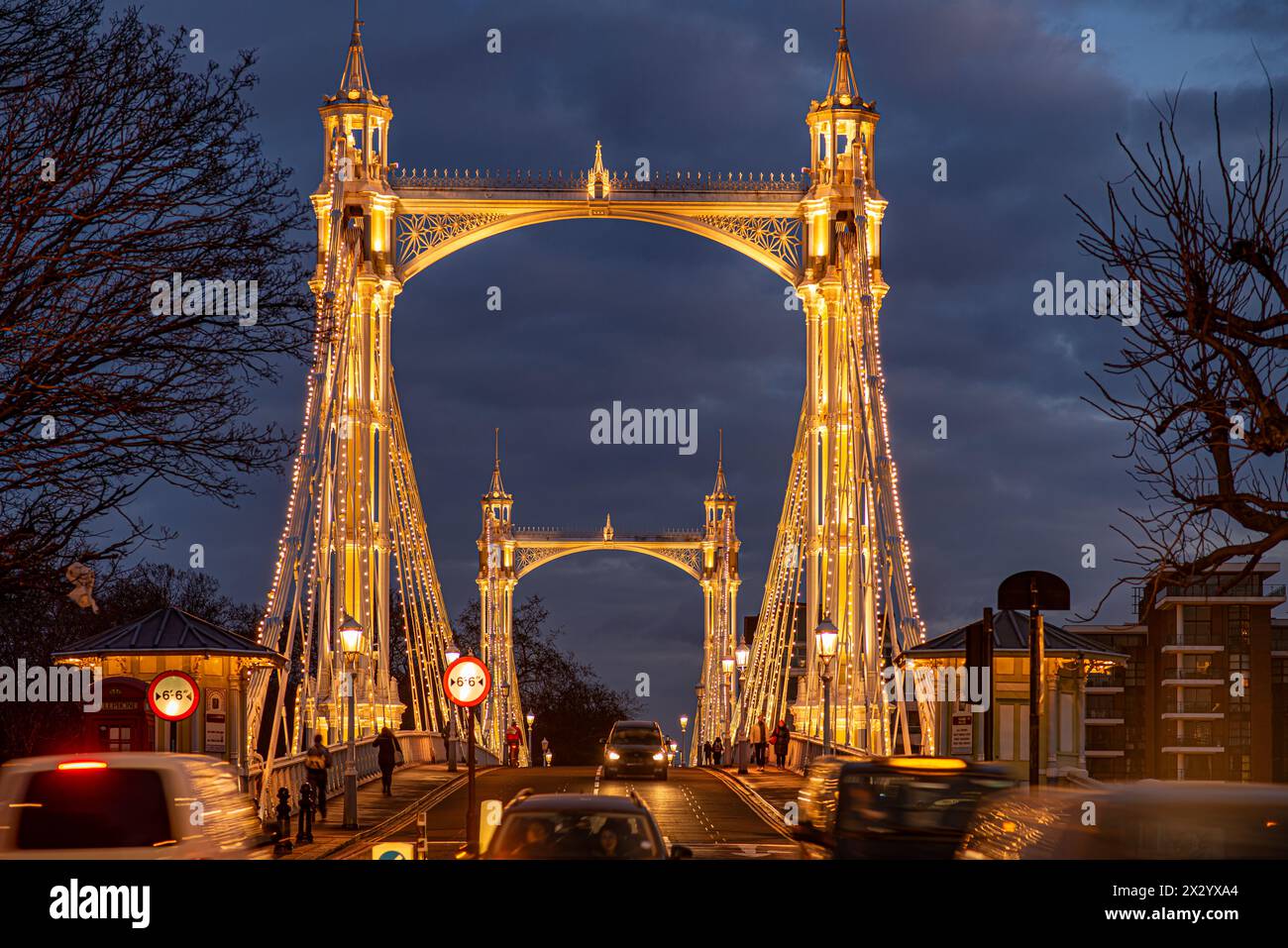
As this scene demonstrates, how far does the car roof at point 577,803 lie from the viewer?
547 inches

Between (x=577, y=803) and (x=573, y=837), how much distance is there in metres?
0.44

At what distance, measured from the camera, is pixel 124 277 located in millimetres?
15836

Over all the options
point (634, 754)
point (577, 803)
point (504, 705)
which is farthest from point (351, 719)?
point (504, 705)

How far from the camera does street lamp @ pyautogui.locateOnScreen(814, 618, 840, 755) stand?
121ft

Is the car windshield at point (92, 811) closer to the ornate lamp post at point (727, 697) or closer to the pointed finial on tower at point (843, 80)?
the pointed finial on tower at point (843, 80)

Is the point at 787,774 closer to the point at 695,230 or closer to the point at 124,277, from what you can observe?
the point at 695,230

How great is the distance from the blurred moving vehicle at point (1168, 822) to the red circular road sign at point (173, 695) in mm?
13400

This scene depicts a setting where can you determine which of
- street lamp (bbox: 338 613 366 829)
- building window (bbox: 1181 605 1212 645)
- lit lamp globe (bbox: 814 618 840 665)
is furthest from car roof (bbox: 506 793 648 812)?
building window (bbox: 1181 605 1212 645)

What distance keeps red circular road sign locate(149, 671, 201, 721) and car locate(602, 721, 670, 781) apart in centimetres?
2280

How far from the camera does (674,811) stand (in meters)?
34.8

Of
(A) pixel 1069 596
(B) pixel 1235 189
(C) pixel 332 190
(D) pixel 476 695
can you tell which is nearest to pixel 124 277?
(D) pixel 476 695

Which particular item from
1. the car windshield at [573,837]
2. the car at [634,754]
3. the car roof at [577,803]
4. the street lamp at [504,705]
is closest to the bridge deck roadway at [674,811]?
the car at [634,754]

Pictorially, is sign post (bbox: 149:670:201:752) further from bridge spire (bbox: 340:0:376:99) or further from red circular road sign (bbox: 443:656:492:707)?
bridge spire (bbox: 340:0:376:99)
